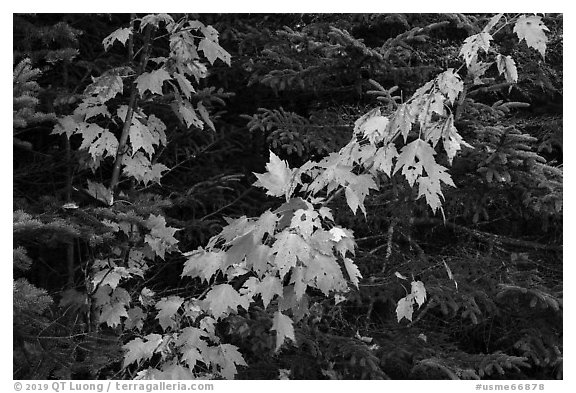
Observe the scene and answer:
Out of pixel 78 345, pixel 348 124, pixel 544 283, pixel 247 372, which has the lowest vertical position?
pixel 247 372

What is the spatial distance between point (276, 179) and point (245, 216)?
368 mm

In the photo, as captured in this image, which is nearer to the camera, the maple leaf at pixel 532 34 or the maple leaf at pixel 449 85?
the maple leaf at pixel 532 34

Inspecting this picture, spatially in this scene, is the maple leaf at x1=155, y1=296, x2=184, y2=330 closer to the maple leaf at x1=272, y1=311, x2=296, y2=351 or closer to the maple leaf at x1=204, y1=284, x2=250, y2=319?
the maple leaf at x1=204, y1=284, x2=250, y2=319

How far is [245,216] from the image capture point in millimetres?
2365

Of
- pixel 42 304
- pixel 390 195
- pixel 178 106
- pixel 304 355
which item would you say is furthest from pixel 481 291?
pixel 42 304

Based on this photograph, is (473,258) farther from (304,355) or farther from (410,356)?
(304,355)

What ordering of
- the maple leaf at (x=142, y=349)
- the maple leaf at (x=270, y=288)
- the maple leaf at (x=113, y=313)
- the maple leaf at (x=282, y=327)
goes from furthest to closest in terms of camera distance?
the maple leaf at (x=113, y=313) → the maple leaf at (x=142, y=349) → the maple leaf at (x=282, y=327) → the maple leaf at (x=270, y=288)

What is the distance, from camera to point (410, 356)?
3.23 meters

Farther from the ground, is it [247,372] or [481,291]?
[481,291]

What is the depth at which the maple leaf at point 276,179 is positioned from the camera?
204 cm

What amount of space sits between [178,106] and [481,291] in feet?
6.50

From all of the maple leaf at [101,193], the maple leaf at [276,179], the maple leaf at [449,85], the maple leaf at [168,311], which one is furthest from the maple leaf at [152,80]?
the maple leaf at [449,85]

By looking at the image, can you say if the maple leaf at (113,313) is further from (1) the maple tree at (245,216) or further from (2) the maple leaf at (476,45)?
(2) the maple leaf at (476,45)

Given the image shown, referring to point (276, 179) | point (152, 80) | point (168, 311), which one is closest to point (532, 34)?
point (276, 179)
